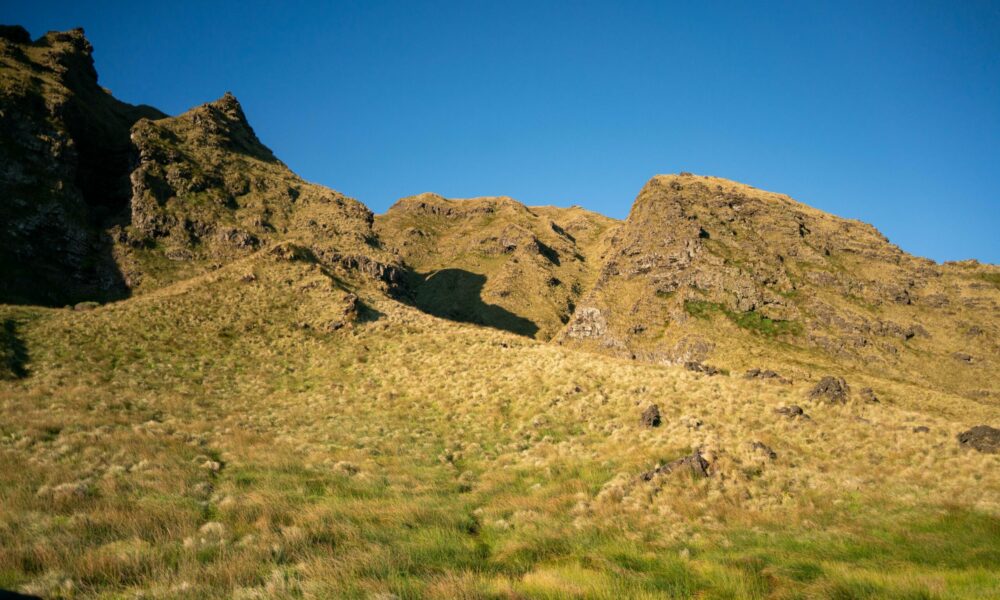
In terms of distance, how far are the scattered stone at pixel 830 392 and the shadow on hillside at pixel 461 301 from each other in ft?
273

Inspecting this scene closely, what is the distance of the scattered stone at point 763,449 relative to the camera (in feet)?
59.4

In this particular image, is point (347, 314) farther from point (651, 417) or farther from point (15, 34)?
point (15, 34)

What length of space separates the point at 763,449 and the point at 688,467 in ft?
15.9

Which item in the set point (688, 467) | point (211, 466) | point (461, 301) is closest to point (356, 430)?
point (211, 466)

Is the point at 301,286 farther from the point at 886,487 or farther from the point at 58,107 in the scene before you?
the point at 58,107

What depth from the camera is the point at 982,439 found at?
19203mm

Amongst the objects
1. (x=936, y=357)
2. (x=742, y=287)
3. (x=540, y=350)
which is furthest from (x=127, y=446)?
(x=936, y=357)

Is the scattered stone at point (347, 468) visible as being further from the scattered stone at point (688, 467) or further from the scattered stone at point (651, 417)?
the scattered stone at point (651, 417)

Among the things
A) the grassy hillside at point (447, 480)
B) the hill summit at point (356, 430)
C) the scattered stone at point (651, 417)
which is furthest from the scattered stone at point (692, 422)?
the scattered stone at point (651, 417)

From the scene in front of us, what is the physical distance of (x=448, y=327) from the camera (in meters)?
46.1

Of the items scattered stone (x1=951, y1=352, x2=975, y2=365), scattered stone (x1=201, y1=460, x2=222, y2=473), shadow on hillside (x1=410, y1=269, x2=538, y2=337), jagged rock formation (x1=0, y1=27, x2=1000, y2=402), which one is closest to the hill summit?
scattered stone (x1=201, y1=460, x2=222, y2=473)

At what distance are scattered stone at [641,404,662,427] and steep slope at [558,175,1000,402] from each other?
209 feet

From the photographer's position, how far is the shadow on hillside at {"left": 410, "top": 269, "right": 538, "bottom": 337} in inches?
4508

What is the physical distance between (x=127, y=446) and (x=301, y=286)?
34297mm
